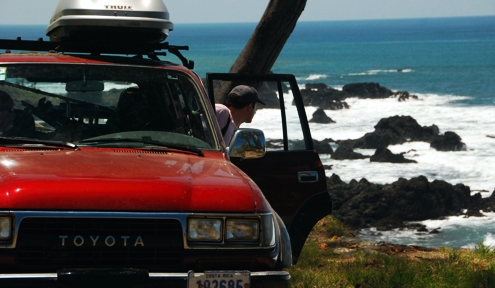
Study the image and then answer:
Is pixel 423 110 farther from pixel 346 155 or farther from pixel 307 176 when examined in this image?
pixel 307 176

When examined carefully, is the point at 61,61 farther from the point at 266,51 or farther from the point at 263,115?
the point at 263,115

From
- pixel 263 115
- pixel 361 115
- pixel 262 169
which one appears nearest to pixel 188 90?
pixel 262 169

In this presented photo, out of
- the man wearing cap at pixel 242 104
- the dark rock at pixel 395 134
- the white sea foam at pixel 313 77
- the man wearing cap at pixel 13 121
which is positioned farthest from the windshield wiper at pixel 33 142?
the white sea foam at pixel 313 77

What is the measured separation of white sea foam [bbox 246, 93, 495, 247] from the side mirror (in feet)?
37.4

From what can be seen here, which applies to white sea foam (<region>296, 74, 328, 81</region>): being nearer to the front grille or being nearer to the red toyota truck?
the red toyota truck

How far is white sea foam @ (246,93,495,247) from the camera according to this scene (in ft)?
57.2

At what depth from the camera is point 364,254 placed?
8.60m

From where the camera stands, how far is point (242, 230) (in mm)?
4262

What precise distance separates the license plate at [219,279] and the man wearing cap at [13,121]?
158 centimetres

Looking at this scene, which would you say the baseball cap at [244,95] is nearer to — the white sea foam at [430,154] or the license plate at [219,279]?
the license plate at [219,279]

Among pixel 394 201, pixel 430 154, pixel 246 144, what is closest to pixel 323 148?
pixel 430 154

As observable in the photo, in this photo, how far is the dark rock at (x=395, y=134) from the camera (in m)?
30.9

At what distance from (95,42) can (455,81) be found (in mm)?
62854

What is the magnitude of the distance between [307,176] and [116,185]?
290 cm
